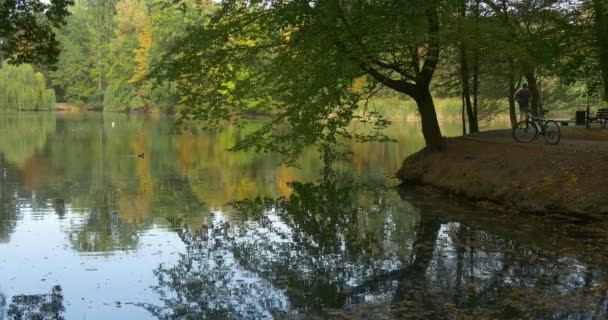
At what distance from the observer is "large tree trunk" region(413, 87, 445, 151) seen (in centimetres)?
1950

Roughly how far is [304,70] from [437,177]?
16.5 feet

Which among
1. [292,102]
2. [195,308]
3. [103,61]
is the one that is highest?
[103,61]

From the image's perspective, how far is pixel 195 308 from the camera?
314 inches

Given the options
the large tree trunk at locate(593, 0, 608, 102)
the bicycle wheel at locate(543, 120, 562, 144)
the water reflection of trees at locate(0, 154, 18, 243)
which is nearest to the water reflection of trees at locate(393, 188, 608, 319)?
the large tree trunk at locate(593, 0, 608, 102)

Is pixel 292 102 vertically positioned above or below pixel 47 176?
above

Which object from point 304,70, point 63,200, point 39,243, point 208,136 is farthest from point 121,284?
point 208,136

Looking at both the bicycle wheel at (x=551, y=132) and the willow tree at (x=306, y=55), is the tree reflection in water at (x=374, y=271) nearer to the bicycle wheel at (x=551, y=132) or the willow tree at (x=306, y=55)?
the willow tree at (x=306, y=55)

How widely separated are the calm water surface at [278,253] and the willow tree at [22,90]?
5391cm

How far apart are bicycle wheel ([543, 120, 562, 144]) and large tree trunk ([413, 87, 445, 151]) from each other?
120 inches

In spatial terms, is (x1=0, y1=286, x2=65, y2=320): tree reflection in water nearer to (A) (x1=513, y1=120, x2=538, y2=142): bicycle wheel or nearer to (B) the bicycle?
(B) the bicycle

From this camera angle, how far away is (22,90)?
230 feet

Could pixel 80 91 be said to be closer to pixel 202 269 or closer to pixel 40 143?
pixel 40 143

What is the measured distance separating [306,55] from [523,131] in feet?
25.4

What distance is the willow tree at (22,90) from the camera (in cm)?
6894
